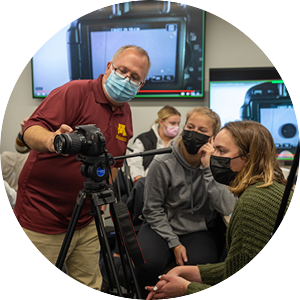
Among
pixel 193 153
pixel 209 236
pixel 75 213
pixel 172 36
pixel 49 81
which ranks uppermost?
pixel 172 36

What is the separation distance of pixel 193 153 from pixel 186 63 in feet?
4.23

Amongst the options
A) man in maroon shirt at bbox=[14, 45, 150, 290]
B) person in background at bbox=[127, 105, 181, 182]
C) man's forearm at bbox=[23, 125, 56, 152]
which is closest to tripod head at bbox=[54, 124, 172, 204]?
man's forearm at bbox=[23, 125, 56, 152]

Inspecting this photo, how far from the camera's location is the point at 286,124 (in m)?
2.32

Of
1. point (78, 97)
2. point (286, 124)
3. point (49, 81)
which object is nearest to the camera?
point (78, 97)

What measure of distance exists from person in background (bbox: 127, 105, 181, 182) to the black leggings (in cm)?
103

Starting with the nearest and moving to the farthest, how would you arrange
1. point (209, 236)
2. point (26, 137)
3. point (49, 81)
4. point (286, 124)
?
point (26, 137), point (209, 236), point (286, 124), point (49, 81)

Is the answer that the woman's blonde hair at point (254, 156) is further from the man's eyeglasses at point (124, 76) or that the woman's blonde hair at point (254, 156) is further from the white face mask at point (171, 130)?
the white face mask at point (171, 130)

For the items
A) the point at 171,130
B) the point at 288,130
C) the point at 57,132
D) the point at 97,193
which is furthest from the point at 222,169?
the point at 288,130

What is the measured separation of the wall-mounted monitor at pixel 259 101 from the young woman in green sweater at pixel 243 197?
1.45 meters

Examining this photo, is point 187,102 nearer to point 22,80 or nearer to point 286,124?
point 286,124

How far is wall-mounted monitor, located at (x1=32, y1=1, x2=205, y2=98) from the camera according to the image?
2.40m

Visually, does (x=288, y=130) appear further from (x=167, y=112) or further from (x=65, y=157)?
(x=65, y=157)

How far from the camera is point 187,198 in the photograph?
57.2 inches

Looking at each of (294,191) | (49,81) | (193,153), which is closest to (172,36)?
(49,81)
